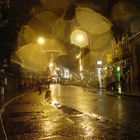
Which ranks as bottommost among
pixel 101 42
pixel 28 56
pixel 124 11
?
pixel 28 56

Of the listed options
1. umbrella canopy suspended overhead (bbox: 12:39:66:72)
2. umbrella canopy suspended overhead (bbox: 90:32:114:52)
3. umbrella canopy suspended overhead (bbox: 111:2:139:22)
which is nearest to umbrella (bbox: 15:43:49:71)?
umbrella canopy suspended overhead (bbox: 12:39:66:72)

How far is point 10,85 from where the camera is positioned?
51.0m

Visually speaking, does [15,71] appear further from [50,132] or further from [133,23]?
[50,132]

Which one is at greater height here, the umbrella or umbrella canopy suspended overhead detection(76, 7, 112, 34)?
umbrella canopy suspended overhead detection(76, 7, 112, 34)

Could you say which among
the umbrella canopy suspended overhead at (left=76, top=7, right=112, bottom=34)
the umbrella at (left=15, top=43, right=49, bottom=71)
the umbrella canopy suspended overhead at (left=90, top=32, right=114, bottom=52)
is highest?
the umbrella canopy suspended overhead at (left=76, top=7, right=112, bottom=34)

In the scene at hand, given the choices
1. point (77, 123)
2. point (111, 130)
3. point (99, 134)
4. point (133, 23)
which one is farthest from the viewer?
point (133, 23)

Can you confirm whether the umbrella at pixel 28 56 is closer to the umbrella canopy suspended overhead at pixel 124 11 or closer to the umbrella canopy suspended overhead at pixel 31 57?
the umbrella canopy suspended overhead at pixel 31 57

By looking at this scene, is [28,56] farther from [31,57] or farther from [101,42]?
[101,42]

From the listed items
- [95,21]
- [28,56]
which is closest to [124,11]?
[28,56]

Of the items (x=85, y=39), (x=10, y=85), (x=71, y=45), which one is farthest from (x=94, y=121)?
(x=71, y=45)

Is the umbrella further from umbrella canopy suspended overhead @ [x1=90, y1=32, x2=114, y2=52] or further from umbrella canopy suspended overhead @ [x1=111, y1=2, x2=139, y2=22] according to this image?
umbrella canopy suspended overhead @ [x1=111, y1=2, x2=139, y2=22]

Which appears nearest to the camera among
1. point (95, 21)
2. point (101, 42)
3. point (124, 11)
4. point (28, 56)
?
point (124, 11)

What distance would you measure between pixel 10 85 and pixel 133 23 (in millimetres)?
21645

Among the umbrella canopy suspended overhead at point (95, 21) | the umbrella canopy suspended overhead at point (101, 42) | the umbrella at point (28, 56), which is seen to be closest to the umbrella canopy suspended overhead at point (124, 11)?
the umbrella canopy suspended overhead at point (95, 21)
